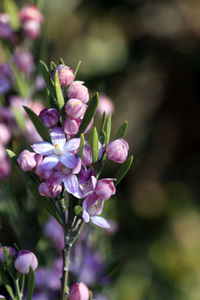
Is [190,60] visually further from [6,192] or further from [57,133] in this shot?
[57,133]

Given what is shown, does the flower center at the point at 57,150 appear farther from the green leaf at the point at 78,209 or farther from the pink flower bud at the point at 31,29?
the pink flower bud at the point at 31,29

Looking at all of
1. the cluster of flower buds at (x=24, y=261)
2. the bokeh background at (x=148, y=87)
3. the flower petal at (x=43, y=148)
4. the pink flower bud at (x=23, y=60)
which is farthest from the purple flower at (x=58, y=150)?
the bokeh background at (x=148, y=87)

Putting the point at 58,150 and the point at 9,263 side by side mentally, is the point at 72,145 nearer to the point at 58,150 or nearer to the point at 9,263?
the point at 58,150

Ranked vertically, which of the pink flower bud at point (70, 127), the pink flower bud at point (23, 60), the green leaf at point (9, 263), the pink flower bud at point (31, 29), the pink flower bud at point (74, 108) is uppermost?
Result: the pink flower bud at point (74, 108)

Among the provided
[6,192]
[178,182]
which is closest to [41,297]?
[6,192]

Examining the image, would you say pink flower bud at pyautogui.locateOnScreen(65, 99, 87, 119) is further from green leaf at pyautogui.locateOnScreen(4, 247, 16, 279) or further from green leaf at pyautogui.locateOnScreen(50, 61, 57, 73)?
green leaf at pyautogui.locateOnScreen(4, 247, 16, 279)

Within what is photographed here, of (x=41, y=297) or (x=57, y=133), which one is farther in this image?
(x=41, y=297)
